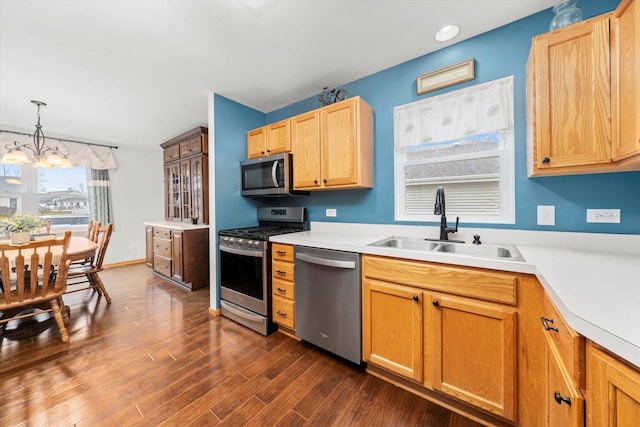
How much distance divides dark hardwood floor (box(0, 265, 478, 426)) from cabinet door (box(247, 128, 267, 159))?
191 cm

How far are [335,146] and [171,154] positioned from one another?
358cm

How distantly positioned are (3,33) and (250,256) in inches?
93.8

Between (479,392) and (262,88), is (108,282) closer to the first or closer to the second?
(262,88)

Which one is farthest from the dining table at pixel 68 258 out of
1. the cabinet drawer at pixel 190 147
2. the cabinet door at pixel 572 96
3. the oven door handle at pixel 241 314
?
the cabinet door at pixel 572 96

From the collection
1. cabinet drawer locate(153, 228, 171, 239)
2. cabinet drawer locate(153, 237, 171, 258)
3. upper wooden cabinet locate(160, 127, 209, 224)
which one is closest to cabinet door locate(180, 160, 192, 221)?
upper wooden cabinet locate(160, 127, 209, 224)

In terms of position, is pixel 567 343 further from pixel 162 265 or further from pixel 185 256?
pixel 162 265

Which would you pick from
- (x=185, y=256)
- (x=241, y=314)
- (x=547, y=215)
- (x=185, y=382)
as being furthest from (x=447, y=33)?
(x=185, y=256)

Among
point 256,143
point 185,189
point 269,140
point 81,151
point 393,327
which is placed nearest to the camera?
point 393,327

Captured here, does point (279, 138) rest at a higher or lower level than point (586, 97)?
higher

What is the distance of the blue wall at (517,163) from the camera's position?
139 cm

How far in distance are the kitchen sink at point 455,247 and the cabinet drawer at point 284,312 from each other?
0.97 metres

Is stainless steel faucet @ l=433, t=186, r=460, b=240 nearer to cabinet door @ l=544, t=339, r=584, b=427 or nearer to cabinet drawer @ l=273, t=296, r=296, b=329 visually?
cabinet door @ l=544, t=339, r=584, b=427

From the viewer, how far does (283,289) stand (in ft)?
7.00

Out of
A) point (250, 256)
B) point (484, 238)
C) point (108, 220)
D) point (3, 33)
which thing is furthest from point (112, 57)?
point (108, 220)
